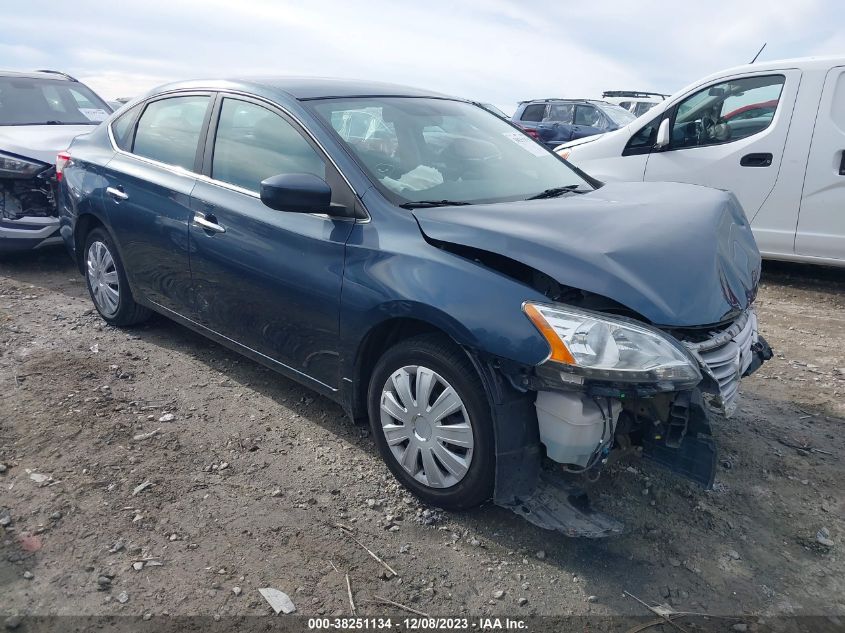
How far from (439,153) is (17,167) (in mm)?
4604

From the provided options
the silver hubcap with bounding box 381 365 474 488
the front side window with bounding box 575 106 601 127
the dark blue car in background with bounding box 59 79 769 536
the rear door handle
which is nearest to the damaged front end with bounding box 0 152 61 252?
the dark blue car in background with bounding box 59 79 769 536

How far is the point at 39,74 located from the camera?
24.9 ft

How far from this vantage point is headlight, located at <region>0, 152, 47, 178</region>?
5.95 meters

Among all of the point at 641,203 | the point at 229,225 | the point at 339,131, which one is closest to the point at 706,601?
the point at 641,203

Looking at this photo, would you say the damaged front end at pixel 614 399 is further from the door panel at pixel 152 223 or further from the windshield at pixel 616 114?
the windshield at pixel 616 114

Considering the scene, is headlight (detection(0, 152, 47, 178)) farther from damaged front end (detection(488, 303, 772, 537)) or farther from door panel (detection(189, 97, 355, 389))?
damaged front end (detection(488, 303, 772, 537))

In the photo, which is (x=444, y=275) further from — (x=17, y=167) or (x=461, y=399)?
(x=17, y=167)

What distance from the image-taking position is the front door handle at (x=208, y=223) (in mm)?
3422

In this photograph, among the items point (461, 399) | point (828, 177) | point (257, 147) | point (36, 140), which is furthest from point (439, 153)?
point (36, 140)

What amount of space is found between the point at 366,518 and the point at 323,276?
40.9 inches

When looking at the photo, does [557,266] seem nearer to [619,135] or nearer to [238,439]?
[238,439]

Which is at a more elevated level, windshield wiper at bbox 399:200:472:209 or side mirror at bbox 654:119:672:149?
side mirror at bbox 654:119:672:149

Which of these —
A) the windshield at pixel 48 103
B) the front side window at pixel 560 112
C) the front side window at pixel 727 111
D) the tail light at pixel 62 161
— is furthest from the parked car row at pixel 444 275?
the front side window at pixel 560 112

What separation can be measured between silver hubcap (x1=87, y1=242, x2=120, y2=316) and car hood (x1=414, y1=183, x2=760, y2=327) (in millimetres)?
2740
